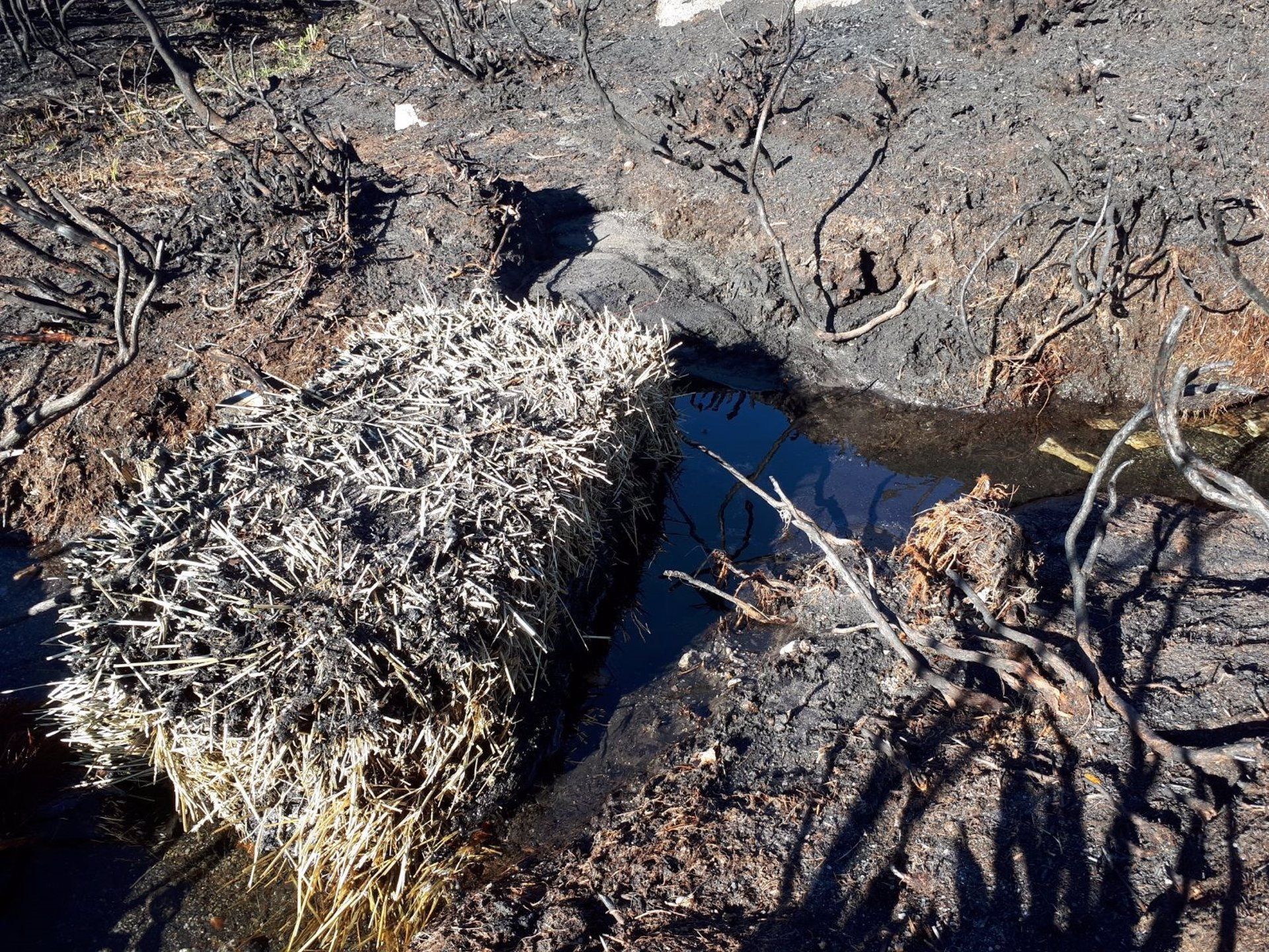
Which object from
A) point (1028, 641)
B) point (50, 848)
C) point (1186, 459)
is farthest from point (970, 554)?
point (50, 848)

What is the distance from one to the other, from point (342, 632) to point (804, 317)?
14.2 ft

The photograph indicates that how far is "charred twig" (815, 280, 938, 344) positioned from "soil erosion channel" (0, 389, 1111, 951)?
0.50m

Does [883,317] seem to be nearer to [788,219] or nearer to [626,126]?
[788,219]

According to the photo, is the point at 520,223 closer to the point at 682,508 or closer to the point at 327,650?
the point at 682,508

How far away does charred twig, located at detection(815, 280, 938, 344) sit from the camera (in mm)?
6059

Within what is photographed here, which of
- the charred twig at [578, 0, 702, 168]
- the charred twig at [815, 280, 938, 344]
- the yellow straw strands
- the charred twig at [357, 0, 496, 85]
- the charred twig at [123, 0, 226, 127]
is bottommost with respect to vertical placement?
the yellow straw strands

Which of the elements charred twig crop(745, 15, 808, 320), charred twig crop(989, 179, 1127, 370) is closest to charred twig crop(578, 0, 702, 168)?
charred twig crop(745, 15, 808, 320)

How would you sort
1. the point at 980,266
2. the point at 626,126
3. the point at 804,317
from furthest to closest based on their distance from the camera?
1. the point at 626,126
2. the point at 804,317
3. the point at 980,266

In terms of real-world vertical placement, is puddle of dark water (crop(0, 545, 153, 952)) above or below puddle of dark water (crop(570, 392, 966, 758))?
below

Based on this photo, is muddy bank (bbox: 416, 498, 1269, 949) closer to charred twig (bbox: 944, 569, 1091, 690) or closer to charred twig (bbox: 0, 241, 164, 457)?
charred twig (bbox: 944, 569, 1091, 690)

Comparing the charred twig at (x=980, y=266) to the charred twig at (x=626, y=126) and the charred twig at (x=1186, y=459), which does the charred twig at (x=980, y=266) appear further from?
the charred twig at (x=1186, y=459)

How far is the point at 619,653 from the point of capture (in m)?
4.50

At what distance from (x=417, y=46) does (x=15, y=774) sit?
338 inches

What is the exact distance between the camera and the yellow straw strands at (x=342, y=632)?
10.5 feet
